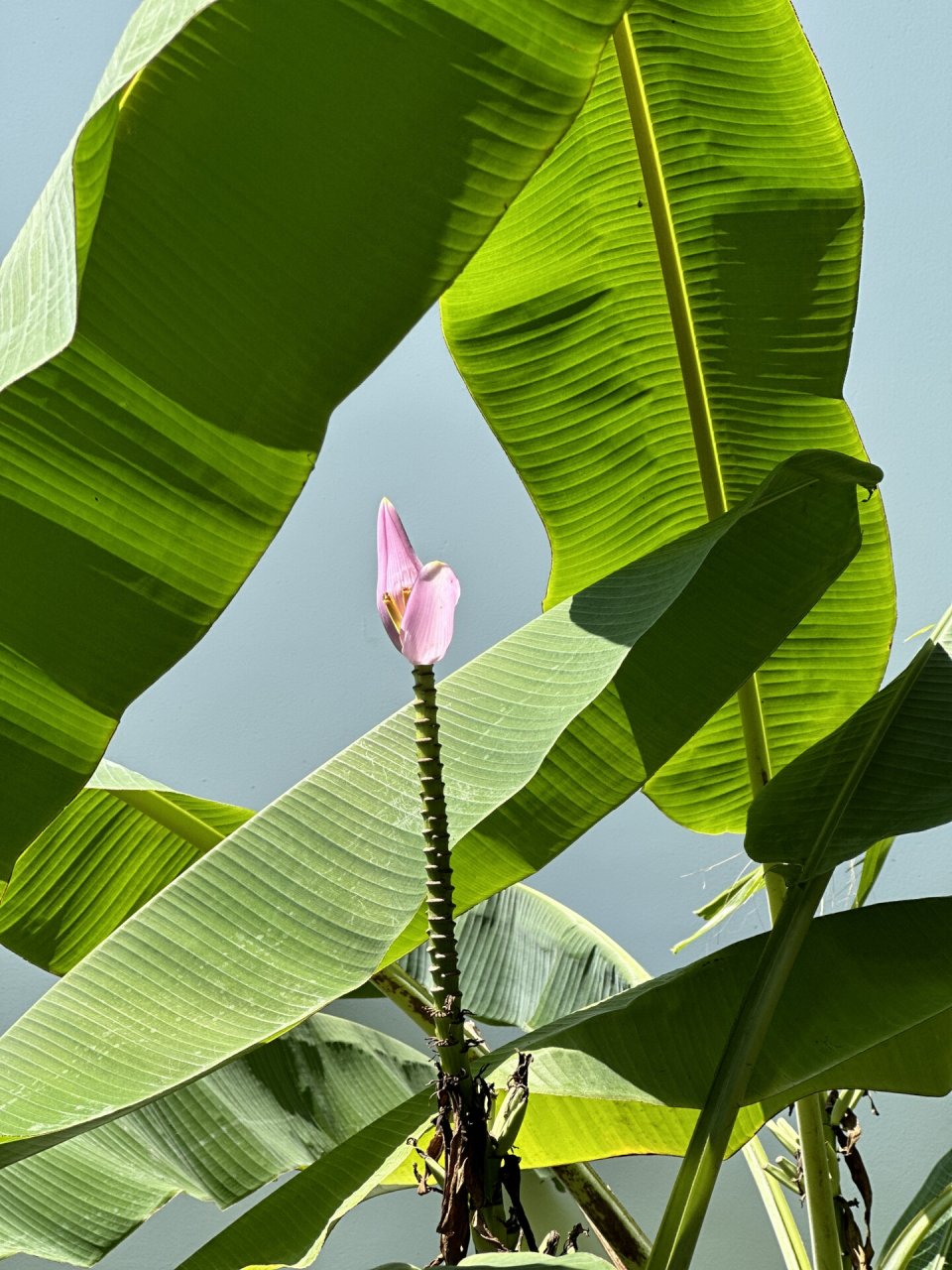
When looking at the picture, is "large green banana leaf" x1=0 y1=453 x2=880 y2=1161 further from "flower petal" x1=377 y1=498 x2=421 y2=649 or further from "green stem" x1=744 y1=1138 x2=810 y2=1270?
"green stem" x1=744 y1=1138 x2=810 y2=1270

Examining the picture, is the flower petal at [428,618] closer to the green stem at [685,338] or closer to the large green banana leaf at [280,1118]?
the large green banana leaf at [280,1118]

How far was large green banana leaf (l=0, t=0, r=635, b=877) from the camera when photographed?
30 cm

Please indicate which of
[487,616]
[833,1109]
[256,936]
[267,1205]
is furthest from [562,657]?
[487,616]

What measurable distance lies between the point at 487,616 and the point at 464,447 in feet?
0.64

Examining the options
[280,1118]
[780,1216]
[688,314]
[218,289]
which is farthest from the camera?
[780,1216]

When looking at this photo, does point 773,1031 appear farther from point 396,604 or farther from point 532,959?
point 532,959

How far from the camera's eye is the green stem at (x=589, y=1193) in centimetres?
77

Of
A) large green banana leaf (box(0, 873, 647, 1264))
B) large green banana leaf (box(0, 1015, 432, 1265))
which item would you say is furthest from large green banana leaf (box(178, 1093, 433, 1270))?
large green banana leaf (box(0, 1015, 432, 1265))

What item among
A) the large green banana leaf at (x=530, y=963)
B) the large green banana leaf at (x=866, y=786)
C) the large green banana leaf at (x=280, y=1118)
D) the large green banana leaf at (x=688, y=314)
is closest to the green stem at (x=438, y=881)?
the large green banana leaf at (x=280, y=1118)

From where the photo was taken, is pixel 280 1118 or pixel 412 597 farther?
pixel 280 1118

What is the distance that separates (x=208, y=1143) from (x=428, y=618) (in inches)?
18.7

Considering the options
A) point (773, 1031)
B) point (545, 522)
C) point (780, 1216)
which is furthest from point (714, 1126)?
point (780, 1216)

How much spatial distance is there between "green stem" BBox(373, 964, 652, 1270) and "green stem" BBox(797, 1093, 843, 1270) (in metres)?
0.14

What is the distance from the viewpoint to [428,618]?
0.37 meters
